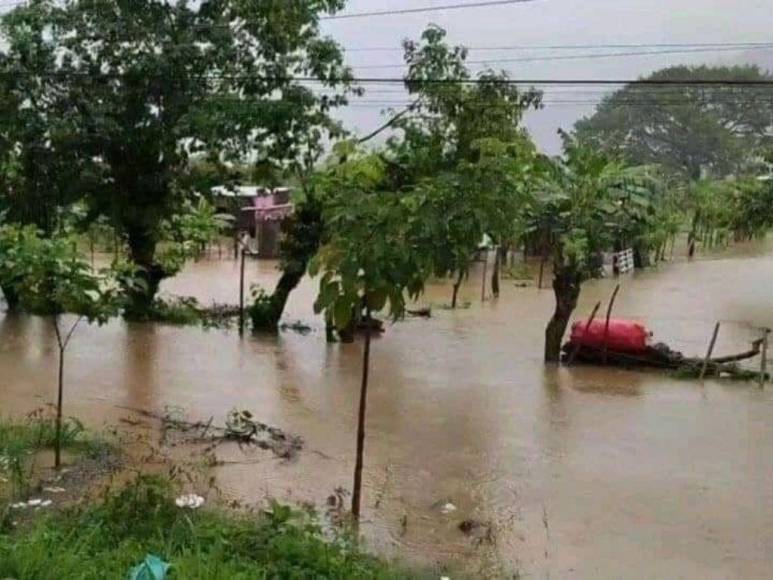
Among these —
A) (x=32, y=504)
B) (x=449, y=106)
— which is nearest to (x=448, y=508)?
(x=32, y=504)

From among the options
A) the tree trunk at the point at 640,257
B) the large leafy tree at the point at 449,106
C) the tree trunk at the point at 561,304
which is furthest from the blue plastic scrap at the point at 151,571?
the tree trunk at the point at 640,257

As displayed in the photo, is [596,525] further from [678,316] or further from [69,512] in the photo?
[678,316]

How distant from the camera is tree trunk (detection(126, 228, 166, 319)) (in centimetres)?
1617

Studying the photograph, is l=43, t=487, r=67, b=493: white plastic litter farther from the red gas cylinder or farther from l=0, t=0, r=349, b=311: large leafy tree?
the red gas cylinder

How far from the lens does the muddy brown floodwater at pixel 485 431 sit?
252 inches

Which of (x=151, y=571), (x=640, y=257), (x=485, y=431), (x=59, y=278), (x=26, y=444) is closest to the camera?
(x=151, y=571)

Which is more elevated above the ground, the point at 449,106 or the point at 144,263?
the point at 449,106

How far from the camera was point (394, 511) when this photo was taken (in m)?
6.84

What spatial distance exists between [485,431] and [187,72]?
7912 millimetres

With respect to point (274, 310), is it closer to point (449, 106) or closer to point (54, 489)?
point (449, 106)

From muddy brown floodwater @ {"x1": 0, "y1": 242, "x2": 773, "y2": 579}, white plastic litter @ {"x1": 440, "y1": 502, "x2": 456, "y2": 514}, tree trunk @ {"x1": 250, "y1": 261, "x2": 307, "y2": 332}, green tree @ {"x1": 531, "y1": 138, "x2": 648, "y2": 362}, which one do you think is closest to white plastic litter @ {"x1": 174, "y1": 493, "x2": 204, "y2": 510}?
muddy brown floodwater @ {"x1": 0, "y1": 242, "x2": 773, "y2": 579}

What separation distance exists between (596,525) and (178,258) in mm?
11817

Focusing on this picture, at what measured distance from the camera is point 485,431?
970 centimetres

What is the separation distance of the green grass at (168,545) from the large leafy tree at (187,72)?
9634 mm
